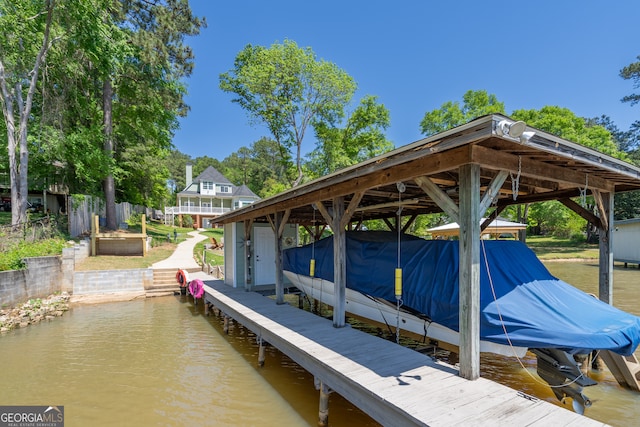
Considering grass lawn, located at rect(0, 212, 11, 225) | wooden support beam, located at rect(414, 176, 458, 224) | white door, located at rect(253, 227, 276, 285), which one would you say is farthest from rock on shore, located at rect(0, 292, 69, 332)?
wooden support beam, located at rect(414, 176, 458, 224)

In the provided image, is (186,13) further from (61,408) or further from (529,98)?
(529,98)

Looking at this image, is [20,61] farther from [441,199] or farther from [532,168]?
[532,168]

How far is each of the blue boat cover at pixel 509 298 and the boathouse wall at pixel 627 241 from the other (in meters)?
21.5

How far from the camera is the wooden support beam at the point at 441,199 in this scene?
11.5 feet

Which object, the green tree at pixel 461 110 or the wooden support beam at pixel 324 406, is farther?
the green tree at pixel 461 110

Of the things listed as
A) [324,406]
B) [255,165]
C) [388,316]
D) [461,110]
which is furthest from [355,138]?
[255,165]

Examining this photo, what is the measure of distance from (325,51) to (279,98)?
14.5ft

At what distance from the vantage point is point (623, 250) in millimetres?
19750

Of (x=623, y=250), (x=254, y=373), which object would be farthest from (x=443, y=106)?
(x=254, y=373)

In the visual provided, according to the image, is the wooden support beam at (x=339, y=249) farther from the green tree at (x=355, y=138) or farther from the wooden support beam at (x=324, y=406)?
the green tree at (x=355, y=138)

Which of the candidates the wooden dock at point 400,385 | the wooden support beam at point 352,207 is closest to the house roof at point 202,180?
the wooden dock at point 400,385

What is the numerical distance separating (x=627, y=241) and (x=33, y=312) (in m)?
30.9

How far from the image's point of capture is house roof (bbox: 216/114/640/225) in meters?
3.09

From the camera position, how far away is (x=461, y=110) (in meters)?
24.9
